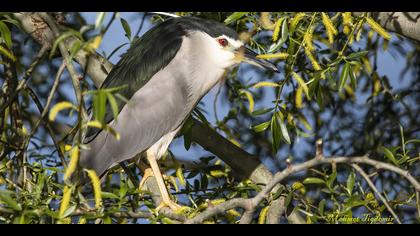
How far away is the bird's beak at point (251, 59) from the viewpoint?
8.87 ft

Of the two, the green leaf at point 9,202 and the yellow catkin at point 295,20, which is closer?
the green leaf at point 9,202

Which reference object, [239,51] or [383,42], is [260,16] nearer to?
[239,51]

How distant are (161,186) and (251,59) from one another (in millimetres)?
549

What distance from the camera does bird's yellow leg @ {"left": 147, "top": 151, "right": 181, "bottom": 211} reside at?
8.10 feet

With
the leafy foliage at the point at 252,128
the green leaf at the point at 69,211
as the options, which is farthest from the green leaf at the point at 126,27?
the green leaf at the point at 69,211

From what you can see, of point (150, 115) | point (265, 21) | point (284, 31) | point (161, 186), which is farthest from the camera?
point (150, 115)

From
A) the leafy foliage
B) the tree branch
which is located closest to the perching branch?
the leafy foliage

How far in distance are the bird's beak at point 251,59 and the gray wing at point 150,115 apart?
0.25m

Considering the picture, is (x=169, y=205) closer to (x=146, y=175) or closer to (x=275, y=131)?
(x=146, y=175)

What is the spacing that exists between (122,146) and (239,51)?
Result: 54 cm

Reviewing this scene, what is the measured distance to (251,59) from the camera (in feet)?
8.96

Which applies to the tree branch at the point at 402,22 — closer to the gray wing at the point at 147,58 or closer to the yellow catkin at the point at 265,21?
the yellow catkin at the point at 265,21

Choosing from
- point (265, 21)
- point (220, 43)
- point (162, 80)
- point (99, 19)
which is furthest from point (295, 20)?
point (99, 19)
